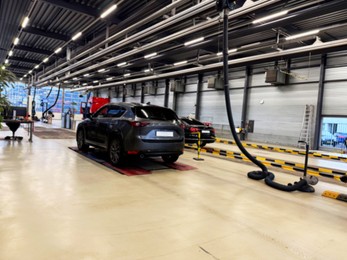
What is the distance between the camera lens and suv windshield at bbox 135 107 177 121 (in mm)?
→ 5316

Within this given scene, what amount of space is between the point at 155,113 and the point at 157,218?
2950 mm

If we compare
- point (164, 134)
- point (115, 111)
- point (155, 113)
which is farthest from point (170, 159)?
point (115, 111)

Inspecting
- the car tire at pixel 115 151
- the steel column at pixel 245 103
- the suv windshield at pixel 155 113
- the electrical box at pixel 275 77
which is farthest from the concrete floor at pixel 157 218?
the steel column at pixel 245 103

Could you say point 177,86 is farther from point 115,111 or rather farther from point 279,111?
point 115,111

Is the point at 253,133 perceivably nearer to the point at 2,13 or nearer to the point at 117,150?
the point at 117,150

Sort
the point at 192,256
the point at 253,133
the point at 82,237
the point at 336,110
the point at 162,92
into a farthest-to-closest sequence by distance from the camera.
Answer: the point at 162,92
the point at 253,133
the point at 336,110
the point at 82,237
the point at 192,256

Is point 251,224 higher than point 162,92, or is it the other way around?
point 162,92

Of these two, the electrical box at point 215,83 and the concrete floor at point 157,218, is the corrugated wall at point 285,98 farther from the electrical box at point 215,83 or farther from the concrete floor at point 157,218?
the concrete floor at point 157,218

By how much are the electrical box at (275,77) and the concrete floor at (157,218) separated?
844cm

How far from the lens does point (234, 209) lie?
3.38m

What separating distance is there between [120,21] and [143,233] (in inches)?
328

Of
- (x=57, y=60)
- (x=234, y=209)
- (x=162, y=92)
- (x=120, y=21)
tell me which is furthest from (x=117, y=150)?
(x=162, y=92)

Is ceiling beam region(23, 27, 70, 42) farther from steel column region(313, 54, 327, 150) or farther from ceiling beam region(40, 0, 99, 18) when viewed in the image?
steel column region(313, 54, 327, 150)

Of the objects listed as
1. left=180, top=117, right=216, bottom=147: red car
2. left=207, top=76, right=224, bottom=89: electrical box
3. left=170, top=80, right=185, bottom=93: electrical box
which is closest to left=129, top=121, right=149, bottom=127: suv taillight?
left=180, top=117, right=216, bottom=147: red car
